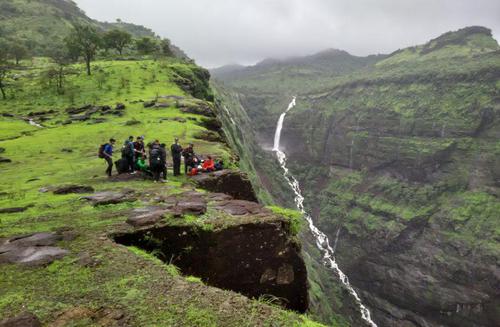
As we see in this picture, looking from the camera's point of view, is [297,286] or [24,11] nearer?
[297,286]

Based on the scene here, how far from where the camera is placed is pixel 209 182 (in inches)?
750

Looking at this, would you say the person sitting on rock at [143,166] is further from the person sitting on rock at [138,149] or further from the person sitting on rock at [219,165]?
the person sitting on rock at [219,165]

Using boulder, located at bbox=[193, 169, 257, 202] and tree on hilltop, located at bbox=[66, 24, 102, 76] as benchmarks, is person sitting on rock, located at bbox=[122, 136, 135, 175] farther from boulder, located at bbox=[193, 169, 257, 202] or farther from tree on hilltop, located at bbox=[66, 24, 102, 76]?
tree on hilltop, located at bbox=[66, 24, 102, 76]

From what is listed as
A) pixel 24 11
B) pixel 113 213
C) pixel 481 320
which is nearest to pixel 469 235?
pixel 481 320

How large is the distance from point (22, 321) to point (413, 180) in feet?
364

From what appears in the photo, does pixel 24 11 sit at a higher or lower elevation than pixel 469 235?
higher

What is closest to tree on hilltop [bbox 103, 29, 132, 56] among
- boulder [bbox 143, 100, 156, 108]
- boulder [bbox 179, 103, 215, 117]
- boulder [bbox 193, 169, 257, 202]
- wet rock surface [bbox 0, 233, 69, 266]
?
boulder [bbox 143, 100, 156, 108]

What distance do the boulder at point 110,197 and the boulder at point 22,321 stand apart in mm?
7341

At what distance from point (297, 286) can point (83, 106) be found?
41066 millimetres

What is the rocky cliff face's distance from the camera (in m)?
74.9

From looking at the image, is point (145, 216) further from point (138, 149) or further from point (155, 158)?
point (138, 149)

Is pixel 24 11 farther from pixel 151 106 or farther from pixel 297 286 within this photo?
pixel 297 286

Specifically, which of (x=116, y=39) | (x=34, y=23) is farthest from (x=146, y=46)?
(x=34, y=23)

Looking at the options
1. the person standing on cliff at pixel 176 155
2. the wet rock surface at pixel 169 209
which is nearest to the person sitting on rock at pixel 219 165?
the person standing on cliff at pixel 176 155
